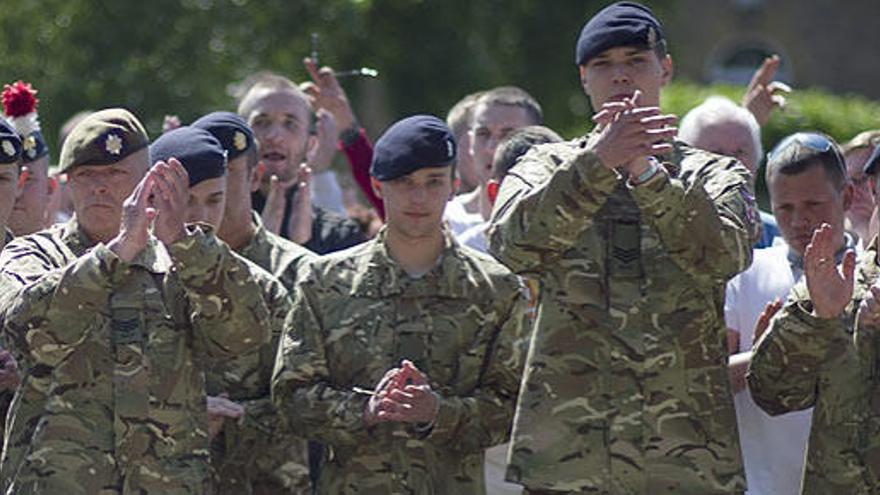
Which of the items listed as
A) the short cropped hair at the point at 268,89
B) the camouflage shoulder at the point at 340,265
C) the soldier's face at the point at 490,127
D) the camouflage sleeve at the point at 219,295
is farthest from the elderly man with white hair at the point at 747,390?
the short cropped hair at the point at 268,89

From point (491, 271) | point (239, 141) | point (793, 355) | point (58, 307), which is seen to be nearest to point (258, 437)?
point (491, 271)

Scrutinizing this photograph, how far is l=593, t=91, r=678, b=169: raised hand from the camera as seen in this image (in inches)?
240

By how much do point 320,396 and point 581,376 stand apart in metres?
1.13

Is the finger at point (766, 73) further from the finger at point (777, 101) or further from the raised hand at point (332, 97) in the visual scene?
the raised hand at point (332, 97)

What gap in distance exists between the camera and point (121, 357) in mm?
6828

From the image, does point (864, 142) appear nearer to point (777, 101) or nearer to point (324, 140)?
point (777, 101)

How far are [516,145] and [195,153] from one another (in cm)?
163

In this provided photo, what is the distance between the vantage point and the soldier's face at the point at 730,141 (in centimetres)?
859

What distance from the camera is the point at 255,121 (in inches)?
368

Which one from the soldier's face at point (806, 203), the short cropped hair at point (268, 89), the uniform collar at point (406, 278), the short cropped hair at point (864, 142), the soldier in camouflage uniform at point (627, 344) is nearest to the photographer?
the soldier in camouflage uniform at point (627, 344)

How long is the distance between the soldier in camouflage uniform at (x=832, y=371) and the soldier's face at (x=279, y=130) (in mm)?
2830

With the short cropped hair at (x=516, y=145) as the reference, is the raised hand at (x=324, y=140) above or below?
below

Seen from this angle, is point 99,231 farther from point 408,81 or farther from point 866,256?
point 408,81

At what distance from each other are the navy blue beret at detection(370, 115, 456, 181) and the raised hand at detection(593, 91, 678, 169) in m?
1.34
